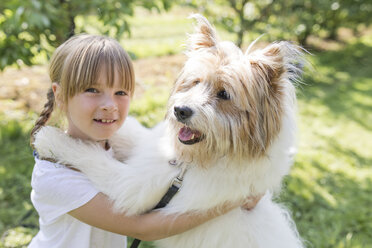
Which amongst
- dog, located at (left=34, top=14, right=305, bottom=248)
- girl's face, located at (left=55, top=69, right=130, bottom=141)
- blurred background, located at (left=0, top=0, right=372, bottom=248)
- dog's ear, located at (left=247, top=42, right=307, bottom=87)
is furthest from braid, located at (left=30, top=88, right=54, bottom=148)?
dog's ear, located at (left=247, top=42, right=307, bottom=87)

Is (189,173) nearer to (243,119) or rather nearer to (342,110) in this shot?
(243,119)

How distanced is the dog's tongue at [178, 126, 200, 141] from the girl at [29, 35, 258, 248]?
377 mm

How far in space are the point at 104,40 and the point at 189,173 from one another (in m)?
0.93

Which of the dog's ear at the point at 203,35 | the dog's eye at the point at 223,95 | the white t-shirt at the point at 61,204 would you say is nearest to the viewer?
the white t-shirt at the point at 61,204

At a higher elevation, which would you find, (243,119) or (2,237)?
(243,119)

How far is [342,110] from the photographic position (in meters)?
6.48

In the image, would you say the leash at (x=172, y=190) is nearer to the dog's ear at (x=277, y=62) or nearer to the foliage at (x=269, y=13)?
the dog's ear at (x=277, y=62)

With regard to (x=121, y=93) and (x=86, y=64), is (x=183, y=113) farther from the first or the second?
(x=86, y=64)

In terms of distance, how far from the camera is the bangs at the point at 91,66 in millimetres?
1790

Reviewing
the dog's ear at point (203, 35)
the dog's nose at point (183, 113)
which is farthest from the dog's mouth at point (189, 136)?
the dog's ear at point (203, 35)

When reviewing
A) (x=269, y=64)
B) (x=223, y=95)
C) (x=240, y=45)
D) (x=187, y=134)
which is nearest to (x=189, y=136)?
(x=187, y=134)

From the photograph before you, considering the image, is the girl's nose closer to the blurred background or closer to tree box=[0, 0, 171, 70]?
the blurred background

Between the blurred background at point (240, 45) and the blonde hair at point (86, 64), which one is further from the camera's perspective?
the blurred background at point (240, 45)

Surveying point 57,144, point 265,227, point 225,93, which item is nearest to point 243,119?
point 225,93
